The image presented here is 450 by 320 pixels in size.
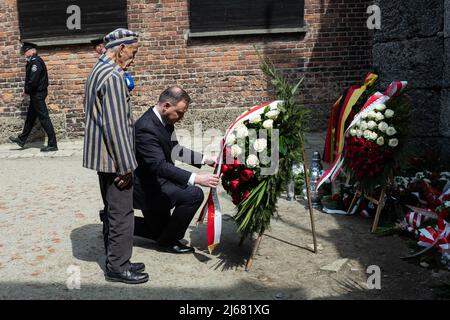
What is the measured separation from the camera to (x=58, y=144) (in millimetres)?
10617

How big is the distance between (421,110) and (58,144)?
278 inches

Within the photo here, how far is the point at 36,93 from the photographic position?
9.88 metres

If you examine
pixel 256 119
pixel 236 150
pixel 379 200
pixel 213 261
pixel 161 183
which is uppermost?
pixel 256 119

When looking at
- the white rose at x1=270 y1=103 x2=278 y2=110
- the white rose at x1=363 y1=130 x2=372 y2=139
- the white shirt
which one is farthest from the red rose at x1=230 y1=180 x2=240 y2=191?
the white rose at x1=363 y1=130 x2=372 y2=139

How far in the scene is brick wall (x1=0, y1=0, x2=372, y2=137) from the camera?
34.4 feet

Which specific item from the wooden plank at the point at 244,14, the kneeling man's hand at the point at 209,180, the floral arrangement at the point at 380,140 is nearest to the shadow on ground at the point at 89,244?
the kneeling man's hand at the point at 209,180

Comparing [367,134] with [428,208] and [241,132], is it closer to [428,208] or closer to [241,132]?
[428,208]

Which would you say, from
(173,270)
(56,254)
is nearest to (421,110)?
(173,270)

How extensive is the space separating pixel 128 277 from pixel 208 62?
7187 mm

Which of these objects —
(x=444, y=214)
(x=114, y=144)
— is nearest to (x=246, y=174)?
(x=114, y=144)

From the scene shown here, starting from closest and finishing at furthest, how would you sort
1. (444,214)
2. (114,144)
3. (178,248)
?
(114,144) < (444,214) < (178,248)

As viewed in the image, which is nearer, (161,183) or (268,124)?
(268,124)

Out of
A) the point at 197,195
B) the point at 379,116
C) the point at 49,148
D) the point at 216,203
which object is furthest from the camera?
the point at 49,148

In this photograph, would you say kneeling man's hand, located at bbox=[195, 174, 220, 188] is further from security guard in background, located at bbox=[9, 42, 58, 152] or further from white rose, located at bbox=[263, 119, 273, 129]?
security guard in background, located at bbox=[9, 42, 58, 152]
